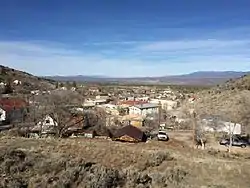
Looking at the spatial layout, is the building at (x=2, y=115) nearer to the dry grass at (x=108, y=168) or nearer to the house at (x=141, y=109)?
the house at (x=141, y=109)

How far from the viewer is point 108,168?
15.0 meters

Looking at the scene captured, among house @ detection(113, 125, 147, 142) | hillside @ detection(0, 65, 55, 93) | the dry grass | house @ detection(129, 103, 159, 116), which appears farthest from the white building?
hillside @ detection(0, 65, 55, 93)

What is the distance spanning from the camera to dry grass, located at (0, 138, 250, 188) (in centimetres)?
1302

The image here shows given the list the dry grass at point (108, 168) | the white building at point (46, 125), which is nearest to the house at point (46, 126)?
the white building at point (46, 125)

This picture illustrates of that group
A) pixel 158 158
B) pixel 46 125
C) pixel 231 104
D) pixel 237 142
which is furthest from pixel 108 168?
pixel 231 104

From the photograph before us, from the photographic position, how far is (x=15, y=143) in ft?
64.7

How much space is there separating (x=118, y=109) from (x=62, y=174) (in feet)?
225

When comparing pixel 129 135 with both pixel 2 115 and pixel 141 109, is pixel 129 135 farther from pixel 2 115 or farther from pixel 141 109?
pixel 141 109

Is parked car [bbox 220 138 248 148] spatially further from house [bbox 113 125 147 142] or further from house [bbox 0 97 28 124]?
house [bbox 0 97 28 124]

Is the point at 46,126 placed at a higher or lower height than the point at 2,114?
higher

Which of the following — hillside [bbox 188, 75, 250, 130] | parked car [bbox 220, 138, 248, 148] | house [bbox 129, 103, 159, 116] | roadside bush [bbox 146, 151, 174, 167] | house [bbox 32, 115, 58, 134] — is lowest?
house [bbox 129, 103, 159, 116]

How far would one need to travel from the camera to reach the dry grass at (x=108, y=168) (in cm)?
1302

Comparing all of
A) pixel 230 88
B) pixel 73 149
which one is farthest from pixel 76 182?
pixel 230 88

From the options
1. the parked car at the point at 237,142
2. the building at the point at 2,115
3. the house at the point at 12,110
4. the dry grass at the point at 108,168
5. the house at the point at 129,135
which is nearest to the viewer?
the dry grass at the point at 108,168
